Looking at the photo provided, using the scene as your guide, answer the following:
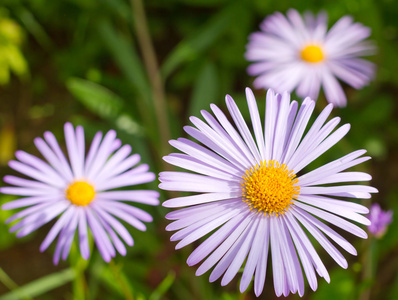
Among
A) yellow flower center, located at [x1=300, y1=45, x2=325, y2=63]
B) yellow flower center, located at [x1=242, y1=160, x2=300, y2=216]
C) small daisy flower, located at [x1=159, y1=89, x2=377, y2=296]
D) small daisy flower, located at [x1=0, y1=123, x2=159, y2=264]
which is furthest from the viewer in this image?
yellow flower center, located at [x1=300, y1=45, x2=325, y2=63]

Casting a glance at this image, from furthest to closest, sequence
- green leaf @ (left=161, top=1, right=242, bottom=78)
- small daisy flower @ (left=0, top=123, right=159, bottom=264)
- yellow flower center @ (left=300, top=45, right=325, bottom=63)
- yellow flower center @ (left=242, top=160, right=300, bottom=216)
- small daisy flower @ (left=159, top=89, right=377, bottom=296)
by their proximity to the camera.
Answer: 1. green leaf @ (left=161, top=1, right=242, bottom=78)
2. yellow flower center @ (left=300, top=45, right=325, bottom=63)
3. small daisy flower @ (left=0, top=123, right=159, bottom=264)
4. yellow flower center @ (left=242, top=160, right=300, bottom=216)
5. small daisy flower @ (left=159, top=89, right=377, bottom=296)

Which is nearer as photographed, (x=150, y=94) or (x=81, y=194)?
(x=81, y=194)

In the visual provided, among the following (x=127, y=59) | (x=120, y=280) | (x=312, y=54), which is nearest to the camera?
(x=120, y=280)

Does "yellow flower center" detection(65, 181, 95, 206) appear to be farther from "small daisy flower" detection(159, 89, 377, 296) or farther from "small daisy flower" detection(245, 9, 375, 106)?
"small daisy flower" detection(245, 9, 375, 106)

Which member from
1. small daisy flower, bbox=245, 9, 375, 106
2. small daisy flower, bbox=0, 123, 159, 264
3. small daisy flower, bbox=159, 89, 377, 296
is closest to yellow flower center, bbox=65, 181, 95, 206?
small daisy flower, bbox=0, 123, 159, 264

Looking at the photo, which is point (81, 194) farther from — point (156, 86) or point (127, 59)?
point (127, 59)

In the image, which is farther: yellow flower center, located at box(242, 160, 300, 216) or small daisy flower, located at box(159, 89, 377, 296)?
yellow flower center, located at box(242, 160, 300, 216)

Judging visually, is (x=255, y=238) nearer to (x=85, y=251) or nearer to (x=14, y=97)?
(x=85, y=251)

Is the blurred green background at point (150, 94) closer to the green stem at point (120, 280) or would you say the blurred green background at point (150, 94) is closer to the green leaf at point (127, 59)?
the green leaf at point (127, 59)

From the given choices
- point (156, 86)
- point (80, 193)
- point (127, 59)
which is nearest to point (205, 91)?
point (156, 86)
